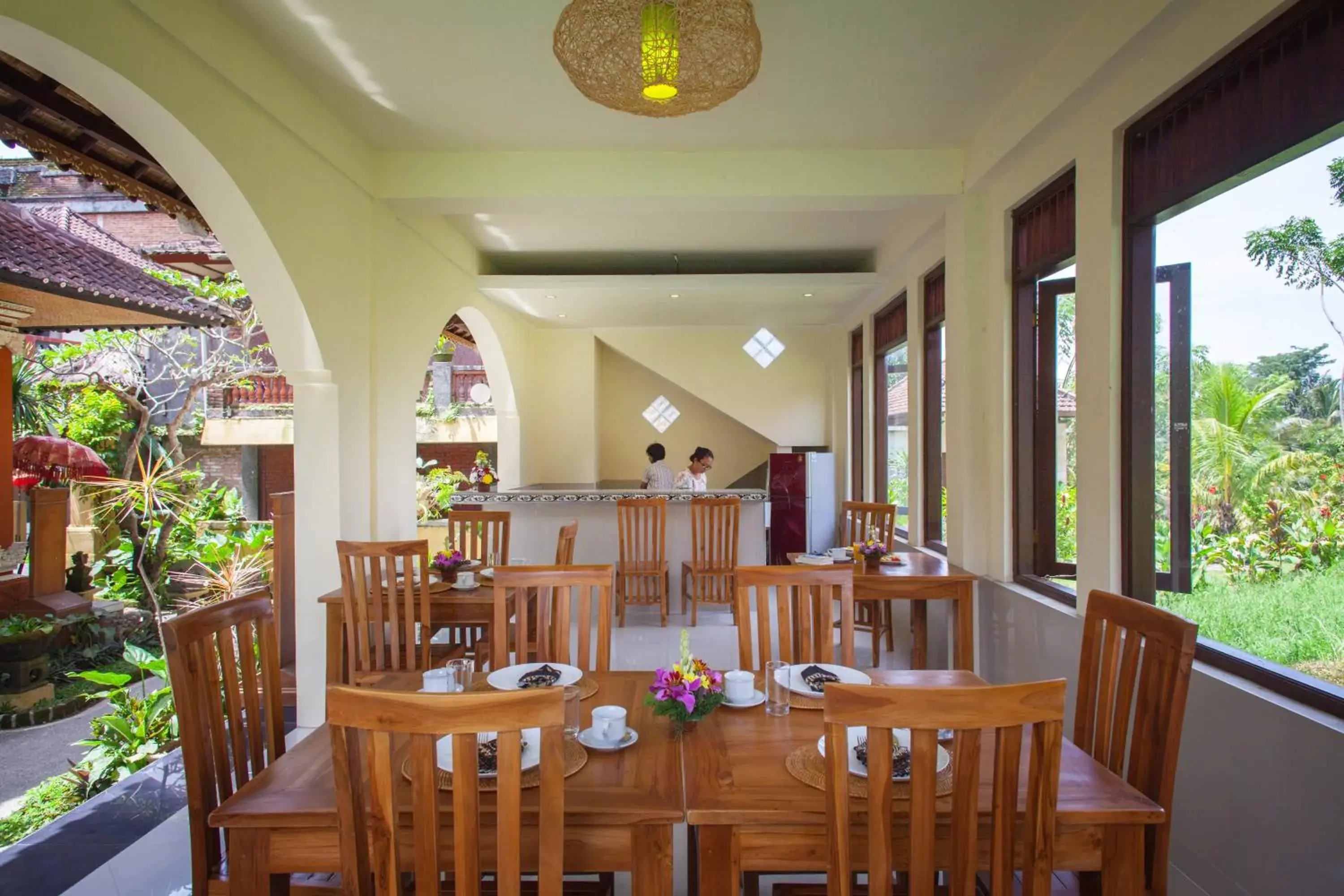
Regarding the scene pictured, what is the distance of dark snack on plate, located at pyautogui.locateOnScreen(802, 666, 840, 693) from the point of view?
2.05 meters

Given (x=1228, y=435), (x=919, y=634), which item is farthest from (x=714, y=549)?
(x=1228, y=435)

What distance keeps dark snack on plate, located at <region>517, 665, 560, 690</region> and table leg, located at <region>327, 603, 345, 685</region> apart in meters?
1.78

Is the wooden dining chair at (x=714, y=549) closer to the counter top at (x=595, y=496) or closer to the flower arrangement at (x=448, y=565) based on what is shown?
the counter top at (x=595, y=496)

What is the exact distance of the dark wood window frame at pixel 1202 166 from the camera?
2.12 m

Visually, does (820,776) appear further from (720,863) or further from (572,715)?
(572,715)

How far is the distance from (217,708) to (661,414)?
883cm

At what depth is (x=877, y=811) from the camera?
1.18 m

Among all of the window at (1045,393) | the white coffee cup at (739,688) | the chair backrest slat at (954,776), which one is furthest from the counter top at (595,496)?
the chair backrest slat at (954,776)

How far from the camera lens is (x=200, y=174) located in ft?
10.2

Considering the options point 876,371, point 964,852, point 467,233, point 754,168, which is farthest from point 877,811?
point 876,371

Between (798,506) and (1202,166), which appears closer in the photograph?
(1202,166)

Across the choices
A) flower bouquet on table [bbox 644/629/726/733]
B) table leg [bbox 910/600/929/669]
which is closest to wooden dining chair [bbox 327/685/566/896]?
flower bouquet on table [bbox 644/629/726/733]

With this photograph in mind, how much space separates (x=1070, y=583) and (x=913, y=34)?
2.52m

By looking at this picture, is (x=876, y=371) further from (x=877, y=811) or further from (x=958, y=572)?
(x=877, y=811)
